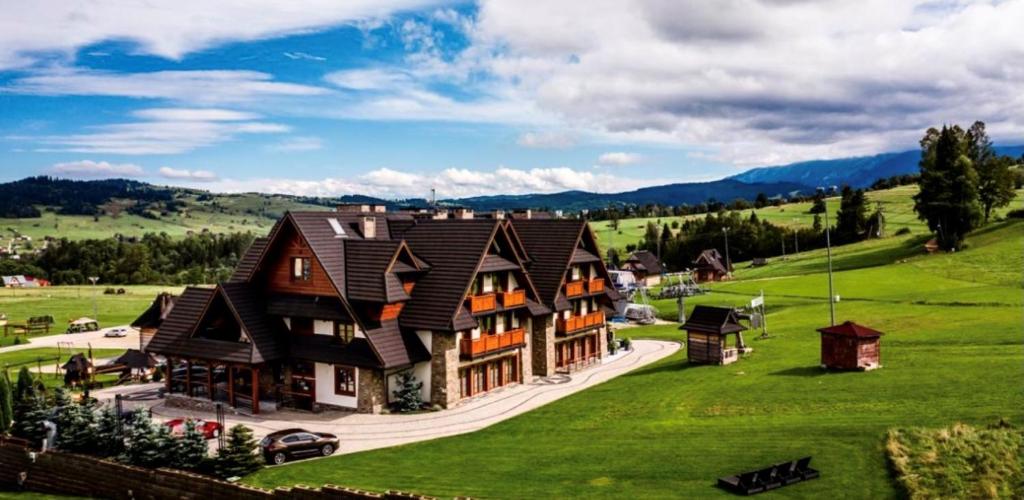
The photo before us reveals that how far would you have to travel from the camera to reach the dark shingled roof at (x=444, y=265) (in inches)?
1528

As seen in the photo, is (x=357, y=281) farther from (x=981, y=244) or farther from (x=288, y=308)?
(x=981, y=244)

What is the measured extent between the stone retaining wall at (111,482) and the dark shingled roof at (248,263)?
45.3ft

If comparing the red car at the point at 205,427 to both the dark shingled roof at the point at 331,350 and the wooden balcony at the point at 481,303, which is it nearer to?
the dark shingled roof at the point at 331,350

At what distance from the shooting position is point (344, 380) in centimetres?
3809

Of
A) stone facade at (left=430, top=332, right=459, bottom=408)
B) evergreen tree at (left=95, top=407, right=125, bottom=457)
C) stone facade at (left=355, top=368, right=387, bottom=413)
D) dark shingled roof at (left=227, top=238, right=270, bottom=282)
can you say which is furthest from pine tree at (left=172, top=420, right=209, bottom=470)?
dark shingled roof at (left=227, top=238, right=270, bottom=282)

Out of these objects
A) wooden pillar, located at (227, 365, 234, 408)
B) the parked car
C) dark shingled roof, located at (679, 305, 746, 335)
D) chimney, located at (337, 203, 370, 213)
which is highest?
chimney, located at (337, 203, 370, 213)

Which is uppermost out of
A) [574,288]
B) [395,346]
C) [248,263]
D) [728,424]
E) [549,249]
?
[549,249]

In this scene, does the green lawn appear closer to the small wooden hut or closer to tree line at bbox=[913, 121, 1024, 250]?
the small wooden hut

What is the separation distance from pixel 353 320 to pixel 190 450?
36.5 feet

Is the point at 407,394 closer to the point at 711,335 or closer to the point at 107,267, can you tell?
the point at 711,335

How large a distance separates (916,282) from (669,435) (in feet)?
169

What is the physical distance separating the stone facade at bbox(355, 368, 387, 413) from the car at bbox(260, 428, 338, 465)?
6.46 metres

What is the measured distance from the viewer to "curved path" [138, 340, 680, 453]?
33.1 m

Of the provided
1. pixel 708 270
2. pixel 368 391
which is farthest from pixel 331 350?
pixel 708 270
